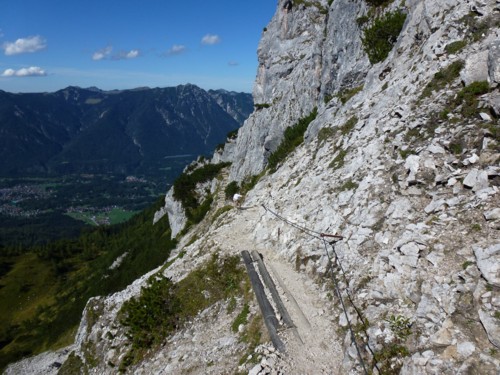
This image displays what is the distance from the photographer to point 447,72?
68.2 feet

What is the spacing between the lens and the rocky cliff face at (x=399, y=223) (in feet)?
35.7

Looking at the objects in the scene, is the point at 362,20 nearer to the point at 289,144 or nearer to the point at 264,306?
the point at 289,144

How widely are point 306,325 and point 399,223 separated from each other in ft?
20.5

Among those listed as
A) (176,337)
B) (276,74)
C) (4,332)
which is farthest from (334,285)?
(4,332)

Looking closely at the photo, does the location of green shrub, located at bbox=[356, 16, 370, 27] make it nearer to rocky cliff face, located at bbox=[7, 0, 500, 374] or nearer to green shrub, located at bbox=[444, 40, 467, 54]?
rocky cliff face, located at bbox=[7, 0, 500, 374]

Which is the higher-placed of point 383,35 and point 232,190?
point 383,35

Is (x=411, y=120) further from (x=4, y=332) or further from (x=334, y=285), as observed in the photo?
(x=4, y=332)

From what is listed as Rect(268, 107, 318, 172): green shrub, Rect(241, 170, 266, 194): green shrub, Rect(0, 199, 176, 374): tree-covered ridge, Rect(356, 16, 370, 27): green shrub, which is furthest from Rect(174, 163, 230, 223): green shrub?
Rect(356, 16, 370, 27): green shrub

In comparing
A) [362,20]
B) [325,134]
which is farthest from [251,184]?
[362,20]

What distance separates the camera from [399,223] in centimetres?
1526

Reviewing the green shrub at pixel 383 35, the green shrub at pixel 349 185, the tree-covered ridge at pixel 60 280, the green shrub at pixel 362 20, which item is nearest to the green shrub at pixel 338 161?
the green shrub at pixel 349 185

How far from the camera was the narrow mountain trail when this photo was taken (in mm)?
12414

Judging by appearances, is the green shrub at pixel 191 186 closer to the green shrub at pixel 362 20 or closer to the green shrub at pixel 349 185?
the green shrub at pixel 362 20

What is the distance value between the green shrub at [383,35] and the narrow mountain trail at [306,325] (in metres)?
25.3
